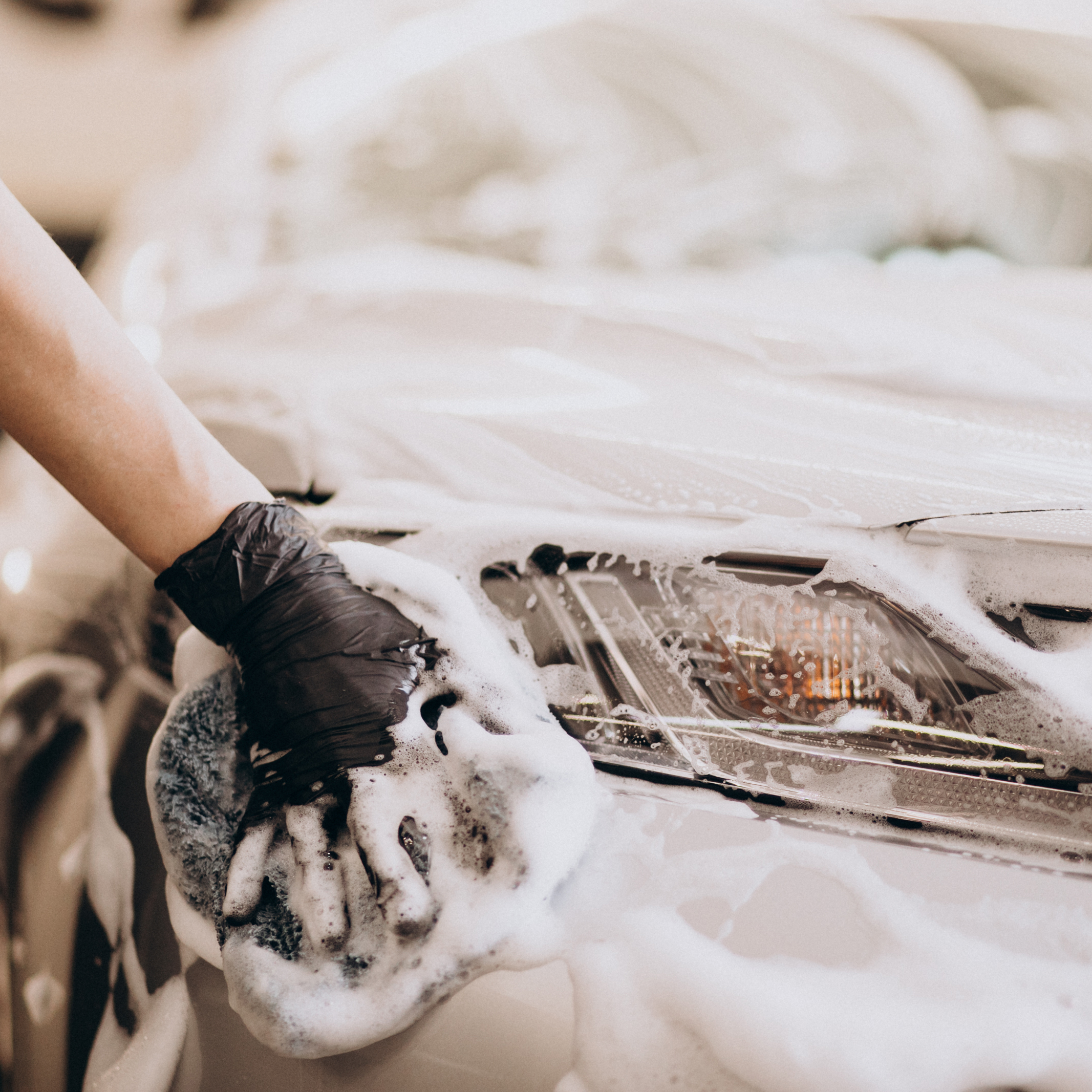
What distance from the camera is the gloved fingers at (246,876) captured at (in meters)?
0.69

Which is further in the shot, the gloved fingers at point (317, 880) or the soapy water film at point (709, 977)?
the gloved fingers at point (317, 880)

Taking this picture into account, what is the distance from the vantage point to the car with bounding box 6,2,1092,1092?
591 mm

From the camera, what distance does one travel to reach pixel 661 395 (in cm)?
91

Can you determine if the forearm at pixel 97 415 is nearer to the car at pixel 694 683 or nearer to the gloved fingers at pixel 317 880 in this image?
the car at pixel 694 683

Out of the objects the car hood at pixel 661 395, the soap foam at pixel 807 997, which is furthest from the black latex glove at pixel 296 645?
the soap foam at pixel 807 997

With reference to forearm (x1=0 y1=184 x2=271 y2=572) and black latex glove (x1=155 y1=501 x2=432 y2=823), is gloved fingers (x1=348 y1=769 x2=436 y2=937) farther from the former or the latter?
forearm (x1=0 y1=184 x2=271 y2=572)

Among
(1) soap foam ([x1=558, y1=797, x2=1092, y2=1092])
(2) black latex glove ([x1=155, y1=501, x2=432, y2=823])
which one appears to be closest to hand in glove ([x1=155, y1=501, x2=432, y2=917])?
(2) black latex glove ([x1=155, y1=501, x2=432, y2=823])

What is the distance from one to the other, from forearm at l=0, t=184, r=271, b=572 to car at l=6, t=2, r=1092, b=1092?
118 mm

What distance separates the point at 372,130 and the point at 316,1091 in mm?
1802

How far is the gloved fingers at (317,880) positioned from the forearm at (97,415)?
33 cm

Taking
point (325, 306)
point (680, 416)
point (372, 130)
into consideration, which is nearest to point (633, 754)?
point (680, 416)

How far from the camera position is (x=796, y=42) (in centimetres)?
165

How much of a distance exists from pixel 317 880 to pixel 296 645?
0.77ft

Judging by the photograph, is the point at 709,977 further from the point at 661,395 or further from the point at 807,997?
the point at 661,395
